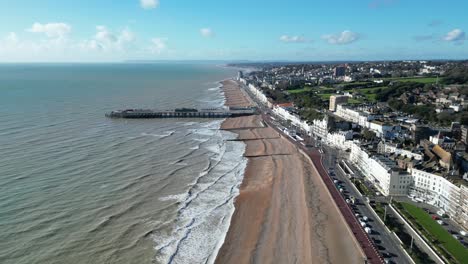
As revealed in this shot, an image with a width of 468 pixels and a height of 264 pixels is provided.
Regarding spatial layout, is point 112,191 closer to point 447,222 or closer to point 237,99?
point 447,222

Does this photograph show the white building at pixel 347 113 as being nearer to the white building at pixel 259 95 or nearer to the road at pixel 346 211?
the road at pixel 346 211

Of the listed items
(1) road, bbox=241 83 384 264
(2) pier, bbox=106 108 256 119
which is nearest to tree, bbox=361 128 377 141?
(1) road, bbox=241 83 384 264

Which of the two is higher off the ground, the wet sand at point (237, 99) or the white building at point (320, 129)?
the white building at point (320, 129)

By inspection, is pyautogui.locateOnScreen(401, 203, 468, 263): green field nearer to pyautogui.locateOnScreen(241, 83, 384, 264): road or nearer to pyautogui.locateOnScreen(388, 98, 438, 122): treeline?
pyautogui.locateOnScreen(241, 83, 384, 264): road

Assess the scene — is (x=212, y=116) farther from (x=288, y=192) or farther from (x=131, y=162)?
(x=288, y=192)

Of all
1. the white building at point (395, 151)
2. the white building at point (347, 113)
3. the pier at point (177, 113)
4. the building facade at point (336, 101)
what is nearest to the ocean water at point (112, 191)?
the pier at point (177, 113)

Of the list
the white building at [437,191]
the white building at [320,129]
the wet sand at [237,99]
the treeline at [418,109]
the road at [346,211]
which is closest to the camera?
the road at [346,211]

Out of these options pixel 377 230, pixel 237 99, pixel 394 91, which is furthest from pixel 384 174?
pixel 237 99
